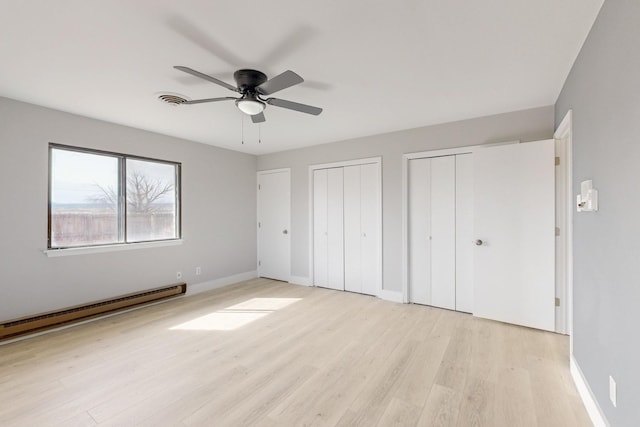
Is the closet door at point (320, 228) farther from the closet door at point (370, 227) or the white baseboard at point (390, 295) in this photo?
the white baseboard at point (390, 295)

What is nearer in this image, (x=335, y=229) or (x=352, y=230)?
(x=352, y=230)

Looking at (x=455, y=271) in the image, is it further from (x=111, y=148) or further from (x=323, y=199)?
(x=111, y=148)

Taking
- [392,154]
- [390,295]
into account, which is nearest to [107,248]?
[390,295]

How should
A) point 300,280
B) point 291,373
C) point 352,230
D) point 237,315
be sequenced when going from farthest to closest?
point 300,280, point 352,230, point 237,315, point 291,373

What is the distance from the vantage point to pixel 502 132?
3.31m

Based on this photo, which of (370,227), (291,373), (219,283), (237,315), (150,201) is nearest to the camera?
(291,373)

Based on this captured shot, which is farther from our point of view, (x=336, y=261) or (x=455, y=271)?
(x=336, y=261)

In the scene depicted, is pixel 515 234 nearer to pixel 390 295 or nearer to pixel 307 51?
pixel 390 295

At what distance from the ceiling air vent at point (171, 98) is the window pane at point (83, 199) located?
1.49m

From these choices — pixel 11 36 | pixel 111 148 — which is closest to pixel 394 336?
pixel 11 36

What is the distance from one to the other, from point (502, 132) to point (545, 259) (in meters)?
1.50

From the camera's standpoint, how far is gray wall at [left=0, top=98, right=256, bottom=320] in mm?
2867

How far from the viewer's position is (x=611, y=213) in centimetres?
146

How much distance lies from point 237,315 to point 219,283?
150 cm
